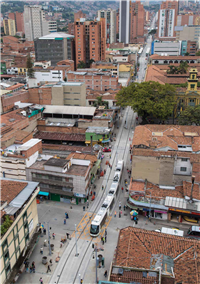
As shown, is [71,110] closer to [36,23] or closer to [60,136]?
[60,136]

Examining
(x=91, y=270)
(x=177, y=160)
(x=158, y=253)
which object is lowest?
(x=91, y=270)

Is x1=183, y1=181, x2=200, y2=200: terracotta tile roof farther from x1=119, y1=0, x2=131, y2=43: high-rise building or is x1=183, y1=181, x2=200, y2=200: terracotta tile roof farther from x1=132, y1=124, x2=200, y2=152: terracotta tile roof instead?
x1=119, y1=0, x2=131, y2=43: high-rise building

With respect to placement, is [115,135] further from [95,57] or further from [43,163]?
[95,57]

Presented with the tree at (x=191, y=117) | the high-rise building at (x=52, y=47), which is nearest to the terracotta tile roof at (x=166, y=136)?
the tree at (x=191, y=117)

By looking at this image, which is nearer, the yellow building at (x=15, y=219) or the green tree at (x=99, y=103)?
the yellow building at (x=15, y=219)

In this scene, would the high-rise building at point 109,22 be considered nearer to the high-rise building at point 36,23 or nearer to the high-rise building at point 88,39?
the high-rise building at point 36,23

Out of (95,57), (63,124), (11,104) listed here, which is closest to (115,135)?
(63,124)
